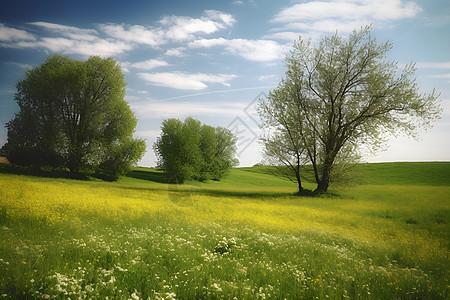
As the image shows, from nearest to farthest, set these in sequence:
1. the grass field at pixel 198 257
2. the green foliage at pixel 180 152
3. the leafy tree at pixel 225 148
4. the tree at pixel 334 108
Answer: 1. the grass field at pixel 198 257
2. the tree at pixel 334 108
3. the green foliage at pixel 180 152
4. the leafy tree at pixel 225 148

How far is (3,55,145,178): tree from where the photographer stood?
32.2 meters

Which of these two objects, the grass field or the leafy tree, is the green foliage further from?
the grass field

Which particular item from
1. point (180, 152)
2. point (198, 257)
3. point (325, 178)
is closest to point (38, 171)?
point (180, 152)

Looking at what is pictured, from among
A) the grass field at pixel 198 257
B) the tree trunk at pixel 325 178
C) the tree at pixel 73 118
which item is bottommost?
the grass field at pixel 198 257

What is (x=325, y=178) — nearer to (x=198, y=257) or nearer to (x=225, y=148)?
(x=198, y=257)

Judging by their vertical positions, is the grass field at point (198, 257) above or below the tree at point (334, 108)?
below

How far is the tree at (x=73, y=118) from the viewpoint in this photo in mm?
32188

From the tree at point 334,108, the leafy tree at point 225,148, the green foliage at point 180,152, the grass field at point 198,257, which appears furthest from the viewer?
the leafy tree at point 225,148

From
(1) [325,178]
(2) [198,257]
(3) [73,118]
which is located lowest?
(2) [198,257]

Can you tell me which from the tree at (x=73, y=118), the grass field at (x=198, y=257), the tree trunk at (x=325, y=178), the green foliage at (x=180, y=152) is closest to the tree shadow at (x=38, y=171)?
the tree at (x=73, y=118)

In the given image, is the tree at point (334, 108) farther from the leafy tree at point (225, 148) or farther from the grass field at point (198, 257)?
the leafy tree at point (225, 148)

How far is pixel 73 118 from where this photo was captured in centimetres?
3388

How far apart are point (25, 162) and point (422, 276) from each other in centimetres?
4058

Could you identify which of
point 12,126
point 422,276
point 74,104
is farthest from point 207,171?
point 422,276
